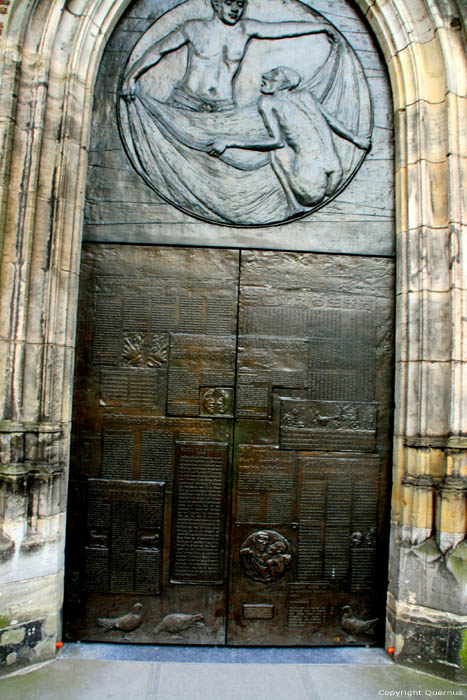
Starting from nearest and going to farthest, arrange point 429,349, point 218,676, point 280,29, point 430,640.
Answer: point 218,676 → point 430,640 → point 429,349 → point 280,29

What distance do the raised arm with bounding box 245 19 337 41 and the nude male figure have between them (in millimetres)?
332

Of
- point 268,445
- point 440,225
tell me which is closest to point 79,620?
point 268,445

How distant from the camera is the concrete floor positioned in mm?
3547

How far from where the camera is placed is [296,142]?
4.56m

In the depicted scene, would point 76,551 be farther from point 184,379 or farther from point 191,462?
point 184,379

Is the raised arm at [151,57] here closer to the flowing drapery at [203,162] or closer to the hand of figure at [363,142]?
the flowing drapery at [203,162]

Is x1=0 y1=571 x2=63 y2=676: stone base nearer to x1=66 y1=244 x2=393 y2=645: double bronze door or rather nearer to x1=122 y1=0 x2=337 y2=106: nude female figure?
x1=66 y1=244 x2=393 y2=645: double bronze door

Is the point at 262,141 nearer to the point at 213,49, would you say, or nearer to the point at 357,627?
the point at 213,49

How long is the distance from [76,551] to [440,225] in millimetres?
4350

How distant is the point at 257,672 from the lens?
3.86 m

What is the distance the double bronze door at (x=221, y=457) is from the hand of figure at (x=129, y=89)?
1453 millimetres

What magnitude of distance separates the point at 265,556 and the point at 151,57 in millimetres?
4750

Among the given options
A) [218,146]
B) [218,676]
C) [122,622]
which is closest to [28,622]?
[122,622]

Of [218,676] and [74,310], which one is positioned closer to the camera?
[218,676]
